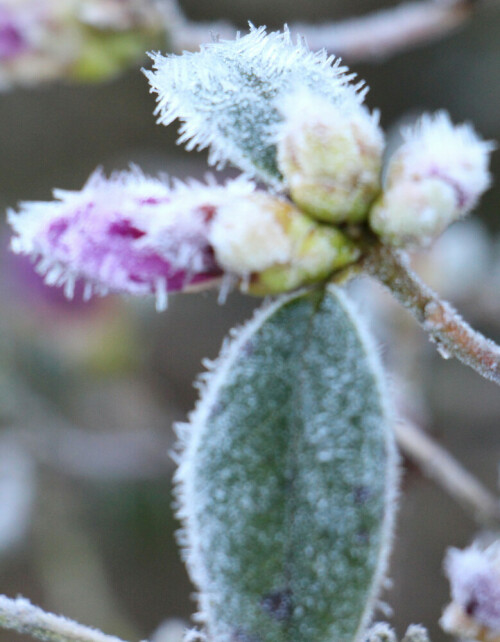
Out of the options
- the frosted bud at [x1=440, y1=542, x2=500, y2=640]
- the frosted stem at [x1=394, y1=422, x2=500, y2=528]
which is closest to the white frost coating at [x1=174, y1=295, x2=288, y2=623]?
the frosted bud at [x1=440, y1=542, x2=500, y2=640]

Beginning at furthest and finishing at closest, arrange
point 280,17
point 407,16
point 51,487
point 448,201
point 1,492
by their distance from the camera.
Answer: point 280,17
point 51,487
point 1,492
point 407,16
point 448,201

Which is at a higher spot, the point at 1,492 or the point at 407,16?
the point at 407,16

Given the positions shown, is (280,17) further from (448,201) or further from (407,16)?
(448,201)

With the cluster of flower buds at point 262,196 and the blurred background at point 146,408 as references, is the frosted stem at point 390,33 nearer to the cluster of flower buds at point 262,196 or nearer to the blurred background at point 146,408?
the blurred background at point 146,408

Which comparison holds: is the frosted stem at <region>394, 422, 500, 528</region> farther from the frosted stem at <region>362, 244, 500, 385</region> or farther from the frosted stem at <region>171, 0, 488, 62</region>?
the frosted stem at <region>171, 0, 488, 62</region>

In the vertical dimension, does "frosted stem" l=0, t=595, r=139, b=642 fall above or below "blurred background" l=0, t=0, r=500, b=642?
below

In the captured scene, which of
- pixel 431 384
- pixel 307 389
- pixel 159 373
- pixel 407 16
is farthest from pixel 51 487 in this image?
pixel 307 389
